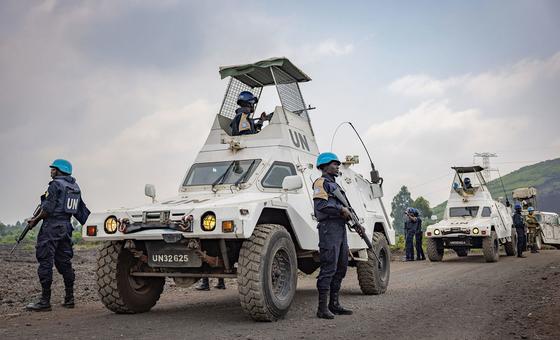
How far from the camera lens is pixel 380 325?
6.06 metres

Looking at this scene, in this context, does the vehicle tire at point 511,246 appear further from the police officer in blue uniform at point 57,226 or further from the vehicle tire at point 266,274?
the police officer in blue uniform at point 57,226

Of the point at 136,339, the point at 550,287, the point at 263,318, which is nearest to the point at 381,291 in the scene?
the point at 550,287

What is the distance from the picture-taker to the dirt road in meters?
5.53

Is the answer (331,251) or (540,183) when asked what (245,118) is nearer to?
(331,251)

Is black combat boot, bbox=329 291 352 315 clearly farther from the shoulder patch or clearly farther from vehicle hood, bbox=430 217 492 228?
vehicle hood, bbox=430 217 492 228

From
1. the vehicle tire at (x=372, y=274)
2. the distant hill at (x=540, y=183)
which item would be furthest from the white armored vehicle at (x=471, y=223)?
the distant hill at (x=540, y=183)

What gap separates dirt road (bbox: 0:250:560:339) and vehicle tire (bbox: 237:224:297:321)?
0.19 m

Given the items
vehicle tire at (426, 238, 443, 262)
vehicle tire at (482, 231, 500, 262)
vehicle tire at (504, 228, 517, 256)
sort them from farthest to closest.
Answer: vehicle tire at (504, 228, 517, 256) → vehicle tire at (426, 238, 443, 262) → vehicle tire at (482, 231, 500, 262)

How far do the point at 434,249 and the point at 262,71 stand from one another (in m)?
10.9

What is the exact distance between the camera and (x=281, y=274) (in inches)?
262

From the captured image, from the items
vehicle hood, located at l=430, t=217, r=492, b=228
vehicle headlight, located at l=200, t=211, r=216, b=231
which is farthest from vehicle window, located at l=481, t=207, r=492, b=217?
vehicle headlight, located at l=200, t=211, r=216, b=231

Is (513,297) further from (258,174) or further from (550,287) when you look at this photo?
(258,174)

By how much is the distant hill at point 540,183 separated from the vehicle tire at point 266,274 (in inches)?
4574

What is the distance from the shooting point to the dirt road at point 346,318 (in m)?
5.53
